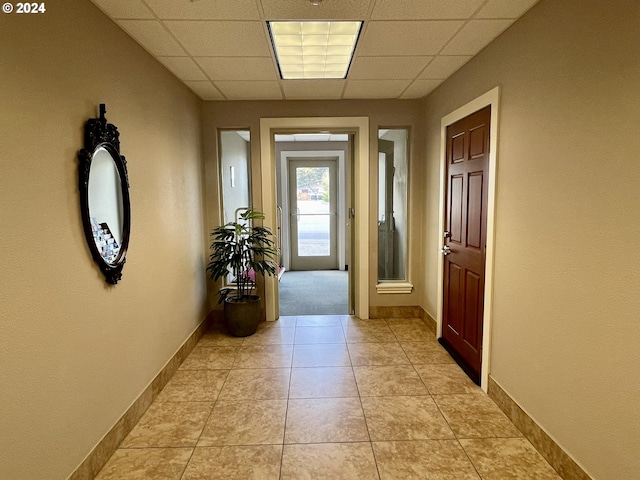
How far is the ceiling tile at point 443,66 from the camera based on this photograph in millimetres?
2795

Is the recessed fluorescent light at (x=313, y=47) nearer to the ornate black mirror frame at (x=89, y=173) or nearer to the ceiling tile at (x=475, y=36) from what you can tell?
the ceiling tile at (x=475, y=36)

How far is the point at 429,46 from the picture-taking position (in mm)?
2566

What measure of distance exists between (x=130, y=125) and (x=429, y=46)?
205 centimetres

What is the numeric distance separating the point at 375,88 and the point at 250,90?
46.9 inches

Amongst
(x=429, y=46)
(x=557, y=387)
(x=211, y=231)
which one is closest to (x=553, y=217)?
(x=557, y=387)

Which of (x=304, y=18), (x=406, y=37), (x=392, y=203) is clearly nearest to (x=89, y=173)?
(x=304, y=18)

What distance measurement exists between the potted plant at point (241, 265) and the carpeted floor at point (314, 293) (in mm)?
815

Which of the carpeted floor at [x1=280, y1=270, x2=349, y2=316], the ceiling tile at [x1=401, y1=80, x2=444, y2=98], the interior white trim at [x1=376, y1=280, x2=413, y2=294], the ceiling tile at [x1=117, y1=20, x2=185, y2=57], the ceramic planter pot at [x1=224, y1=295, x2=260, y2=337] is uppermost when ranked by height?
the ceiling tile at [x1=401, y1=80, x2=444, y2=98]

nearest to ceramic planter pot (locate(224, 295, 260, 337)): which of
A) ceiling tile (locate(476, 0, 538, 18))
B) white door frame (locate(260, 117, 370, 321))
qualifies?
white door frame (locate(260, 117, 370, 321))

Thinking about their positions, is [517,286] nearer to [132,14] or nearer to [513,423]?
[513,423]

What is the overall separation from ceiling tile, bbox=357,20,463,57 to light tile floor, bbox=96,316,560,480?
2420 mm

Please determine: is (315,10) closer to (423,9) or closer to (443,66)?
(423,9)

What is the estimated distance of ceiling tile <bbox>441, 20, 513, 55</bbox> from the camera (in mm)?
2246

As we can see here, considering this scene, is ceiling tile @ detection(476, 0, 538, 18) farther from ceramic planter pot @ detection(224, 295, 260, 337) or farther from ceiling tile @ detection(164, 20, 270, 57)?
ceramic planter pot @ detection(224, 295, 260, 337)
